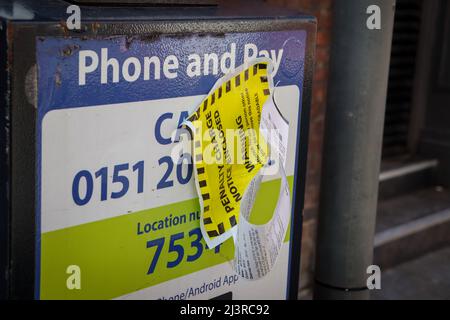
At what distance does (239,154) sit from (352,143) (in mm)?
536

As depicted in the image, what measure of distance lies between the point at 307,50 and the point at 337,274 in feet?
2.62

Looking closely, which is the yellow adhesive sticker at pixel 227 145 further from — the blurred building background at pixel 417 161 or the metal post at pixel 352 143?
the blurred building background at pixel 417 161

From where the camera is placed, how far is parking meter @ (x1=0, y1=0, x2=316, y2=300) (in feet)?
4.70

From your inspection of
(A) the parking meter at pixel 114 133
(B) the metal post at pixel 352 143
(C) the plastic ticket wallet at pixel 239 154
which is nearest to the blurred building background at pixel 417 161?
(B) the metal post at pixel 352 143

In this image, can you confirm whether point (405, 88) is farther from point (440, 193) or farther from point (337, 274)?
point (337, 274)

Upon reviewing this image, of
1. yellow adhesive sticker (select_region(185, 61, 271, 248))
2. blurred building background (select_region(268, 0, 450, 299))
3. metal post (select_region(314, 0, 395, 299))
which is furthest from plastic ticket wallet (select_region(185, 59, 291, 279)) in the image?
blurred building background (select_region(268, 0, 450, 299))

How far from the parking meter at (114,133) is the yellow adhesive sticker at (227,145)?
29 mm

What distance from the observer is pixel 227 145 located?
176 centimetres

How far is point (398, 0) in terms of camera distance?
14.7 feet

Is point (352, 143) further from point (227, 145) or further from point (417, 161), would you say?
point (417, 161)

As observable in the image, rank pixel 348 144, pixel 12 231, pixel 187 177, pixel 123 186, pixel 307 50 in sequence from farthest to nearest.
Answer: pixel 348 144
pixel 307 50
pixel 187 177
pixel 123 186
pixel 12 231

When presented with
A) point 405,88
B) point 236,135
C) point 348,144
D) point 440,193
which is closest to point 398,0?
point 405,88

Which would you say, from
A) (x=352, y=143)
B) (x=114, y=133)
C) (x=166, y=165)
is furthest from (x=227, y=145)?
(x=352, y=143)

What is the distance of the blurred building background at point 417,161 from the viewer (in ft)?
13.1
